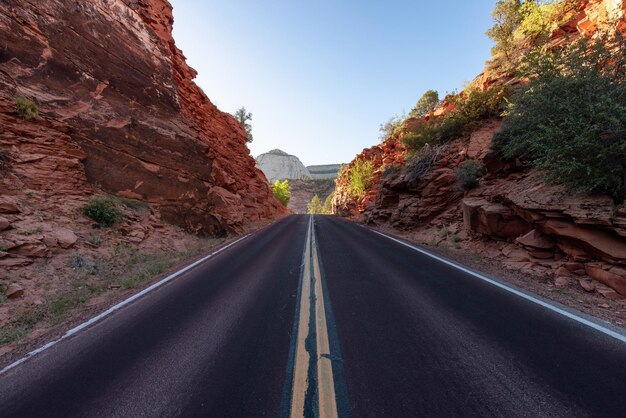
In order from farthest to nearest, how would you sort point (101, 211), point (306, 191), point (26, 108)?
point (306, 191) → point (101, 211) → point (26, 108)

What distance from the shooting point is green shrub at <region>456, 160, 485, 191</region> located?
11523 mm

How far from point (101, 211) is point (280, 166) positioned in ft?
499

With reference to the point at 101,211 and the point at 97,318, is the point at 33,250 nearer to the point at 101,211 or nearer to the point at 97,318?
the point at 101,211

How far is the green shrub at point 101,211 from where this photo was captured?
332 inches

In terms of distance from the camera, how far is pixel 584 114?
613 cm

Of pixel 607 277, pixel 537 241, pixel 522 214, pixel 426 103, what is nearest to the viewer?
pixel 607 277

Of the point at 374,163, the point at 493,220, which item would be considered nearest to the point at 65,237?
the point at 493,220

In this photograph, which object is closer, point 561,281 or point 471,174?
point 561,281

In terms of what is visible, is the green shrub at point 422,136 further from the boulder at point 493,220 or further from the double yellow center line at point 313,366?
the double yellow center line at point 313,366

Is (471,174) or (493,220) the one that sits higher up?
(471,174)

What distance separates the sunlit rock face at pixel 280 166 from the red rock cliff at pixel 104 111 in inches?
5314

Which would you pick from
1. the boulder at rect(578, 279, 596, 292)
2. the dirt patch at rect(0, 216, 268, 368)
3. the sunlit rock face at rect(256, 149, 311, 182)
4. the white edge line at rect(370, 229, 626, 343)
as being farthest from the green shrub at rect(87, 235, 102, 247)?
the sunlit rock face at rect(256, 149, 311, 182)

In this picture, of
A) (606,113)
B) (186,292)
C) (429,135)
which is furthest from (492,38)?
(186,292)

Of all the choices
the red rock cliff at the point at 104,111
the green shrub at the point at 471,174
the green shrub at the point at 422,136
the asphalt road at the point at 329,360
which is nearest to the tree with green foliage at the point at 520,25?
the green shrub at the point at 422,136
